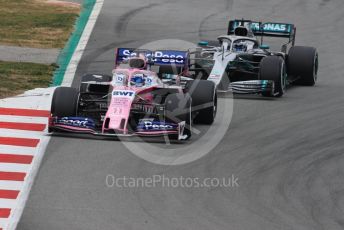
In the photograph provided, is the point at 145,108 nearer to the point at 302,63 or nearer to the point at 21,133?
the point at 21,133

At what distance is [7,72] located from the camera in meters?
22.4

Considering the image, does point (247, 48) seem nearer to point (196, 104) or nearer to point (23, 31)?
point (196, 104)

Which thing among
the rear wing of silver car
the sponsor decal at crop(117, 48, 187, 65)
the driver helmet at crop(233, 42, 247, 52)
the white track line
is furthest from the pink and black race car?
the rear wing of silver car

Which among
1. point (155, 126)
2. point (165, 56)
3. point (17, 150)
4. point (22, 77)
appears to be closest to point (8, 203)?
point (17, 150)

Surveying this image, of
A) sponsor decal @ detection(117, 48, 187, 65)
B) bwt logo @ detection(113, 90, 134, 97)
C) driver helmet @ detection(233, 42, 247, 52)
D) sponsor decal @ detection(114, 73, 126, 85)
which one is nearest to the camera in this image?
bwt logo @ detection(113, 90, 134, 97)

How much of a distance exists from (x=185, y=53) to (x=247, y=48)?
2.87 m

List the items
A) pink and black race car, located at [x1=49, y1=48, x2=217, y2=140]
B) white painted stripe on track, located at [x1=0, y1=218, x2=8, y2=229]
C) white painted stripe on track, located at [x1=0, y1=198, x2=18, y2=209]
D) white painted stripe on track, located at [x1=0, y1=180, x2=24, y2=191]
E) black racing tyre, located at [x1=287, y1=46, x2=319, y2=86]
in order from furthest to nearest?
black racing tyre, located at [x1=287, y1=46, x2=319, y2=86], pink and black race car, located at [x1=49, y1=48, x2=217, y2=140], white painted stripe on track, located at [x1=0, y1=180, x2=24, y2=191], white painted stripe on track, located at [x1=0, y1=198, x2=18, y2=209], white painted stripe on track, located at [x1=0, y1=218, x2=8, y2=229]

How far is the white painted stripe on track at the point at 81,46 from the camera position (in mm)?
22406

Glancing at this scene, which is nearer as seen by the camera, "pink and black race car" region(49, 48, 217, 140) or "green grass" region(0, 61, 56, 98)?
"pink and black race car" region(49, 48, 217, 140)

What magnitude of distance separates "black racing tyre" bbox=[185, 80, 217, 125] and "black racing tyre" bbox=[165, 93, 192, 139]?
29.9 inches

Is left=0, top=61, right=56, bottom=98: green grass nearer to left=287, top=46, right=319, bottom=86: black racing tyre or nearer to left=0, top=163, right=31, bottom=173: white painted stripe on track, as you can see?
left=0, top=163, right=31, bottom=173: white painted stripe on track

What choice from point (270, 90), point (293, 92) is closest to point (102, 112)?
point (270, 90)

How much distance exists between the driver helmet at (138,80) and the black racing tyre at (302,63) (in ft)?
18.6

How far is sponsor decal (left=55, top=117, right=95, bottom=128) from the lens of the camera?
16.8 m
